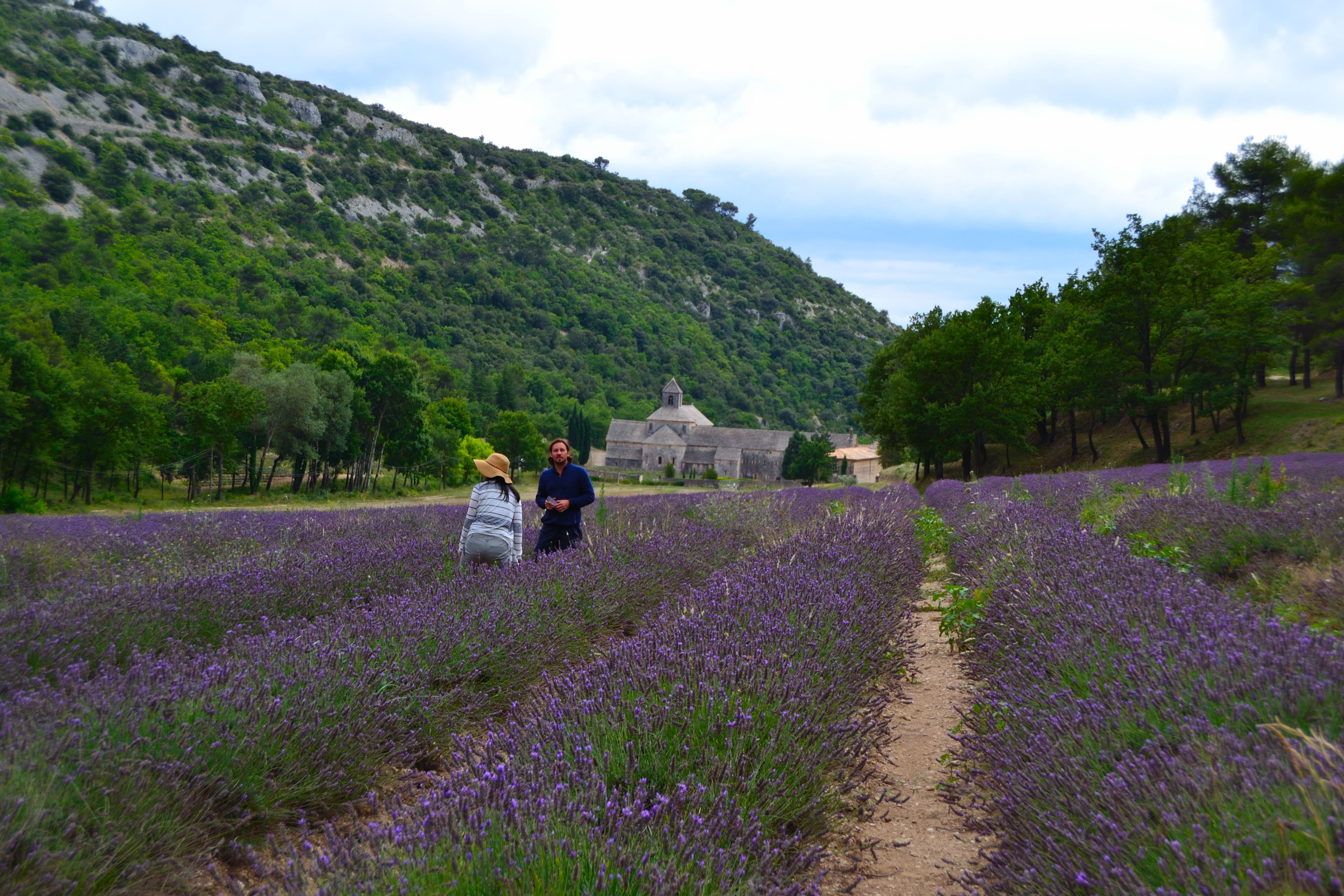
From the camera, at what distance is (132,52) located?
93.7 m

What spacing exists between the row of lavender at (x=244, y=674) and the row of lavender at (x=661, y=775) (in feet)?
0.79

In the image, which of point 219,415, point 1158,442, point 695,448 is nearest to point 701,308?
point 695,448

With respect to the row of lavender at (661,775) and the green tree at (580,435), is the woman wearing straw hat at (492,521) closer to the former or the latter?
the row of lavender at (661,775)

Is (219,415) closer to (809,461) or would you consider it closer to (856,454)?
(809,461)

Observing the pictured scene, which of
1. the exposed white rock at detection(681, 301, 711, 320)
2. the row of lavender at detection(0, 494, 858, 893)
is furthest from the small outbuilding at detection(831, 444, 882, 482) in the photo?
the row of lavender at detection(0, 494, 858, 893)

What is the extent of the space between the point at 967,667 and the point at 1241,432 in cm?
2434

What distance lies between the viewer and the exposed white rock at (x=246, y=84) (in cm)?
10888

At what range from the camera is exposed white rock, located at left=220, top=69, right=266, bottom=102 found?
108875 mm

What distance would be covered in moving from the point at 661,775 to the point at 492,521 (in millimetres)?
3223

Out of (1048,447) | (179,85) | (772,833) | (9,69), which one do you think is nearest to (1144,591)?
(772,833)

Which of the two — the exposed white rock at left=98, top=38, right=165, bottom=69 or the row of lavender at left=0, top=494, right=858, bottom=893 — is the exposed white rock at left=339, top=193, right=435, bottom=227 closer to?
the exposed white rock at left=98, top=38, right=165, bottom=69

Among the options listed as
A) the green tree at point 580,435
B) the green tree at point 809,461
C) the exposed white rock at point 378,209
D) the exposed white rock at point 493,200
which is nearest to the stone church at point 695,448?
the green tree at point 809,461

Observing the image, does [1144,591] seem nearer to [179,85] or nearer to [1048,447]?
[1048,447]

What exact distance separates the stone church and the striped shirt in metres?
62.0
